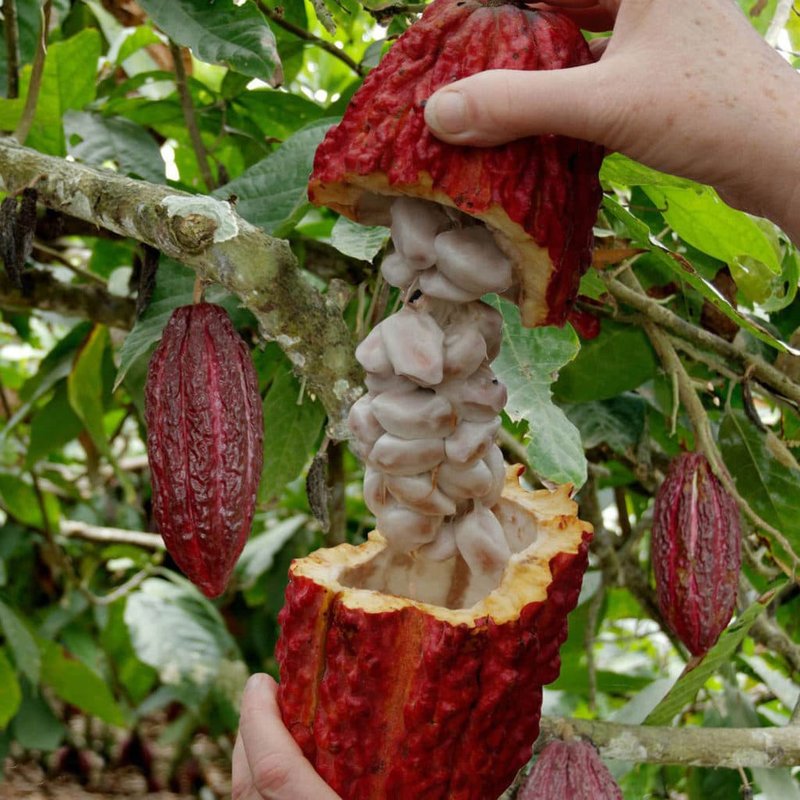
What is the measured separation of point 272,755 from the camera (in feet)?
2.67

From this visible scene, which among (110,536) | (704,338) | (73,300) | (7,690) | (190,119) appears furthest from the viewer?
(110,536)

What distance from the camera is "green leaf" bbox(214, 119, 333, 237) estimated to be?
107cm

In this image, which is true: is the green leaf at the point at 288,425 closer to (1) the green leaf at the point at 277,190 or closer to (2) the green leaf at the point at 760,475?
(1) the green leaf at the point at 277,190

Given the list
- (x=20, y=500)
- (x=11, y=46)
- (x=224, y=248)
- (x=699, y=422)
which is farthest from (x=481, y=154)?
(x=20, y=500)

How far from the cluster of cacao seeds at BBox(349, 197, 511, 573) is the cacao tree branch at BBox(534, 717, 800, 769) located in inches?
13.2

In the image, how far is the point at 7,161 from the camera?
0.99 meters

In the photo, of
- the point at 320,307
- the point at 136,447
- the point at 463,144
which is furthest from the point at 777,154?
the point at 136,447

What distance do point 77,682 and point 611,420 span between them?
1.34 meters

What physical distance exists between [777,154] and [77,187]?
1.99ft

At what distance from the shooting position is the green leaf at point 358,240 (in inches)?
40.4

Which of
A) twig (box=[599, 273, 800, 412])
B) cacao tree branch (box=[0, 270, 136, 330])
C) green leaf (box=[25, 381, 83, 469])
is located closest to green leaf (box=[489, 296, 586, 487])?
twig (box=[599, 273, 800, 412])

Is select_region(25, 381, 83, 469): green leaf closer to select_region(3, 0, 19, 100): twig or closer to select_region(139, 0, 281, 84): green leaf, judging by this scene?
select_region(3, 0, 19, 100): twig

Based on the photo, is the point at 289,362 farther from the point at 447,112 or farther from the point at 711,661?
the point at 447,112

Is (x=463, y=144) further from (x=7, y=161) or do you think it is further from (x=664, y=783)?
(x=664, y=783)
